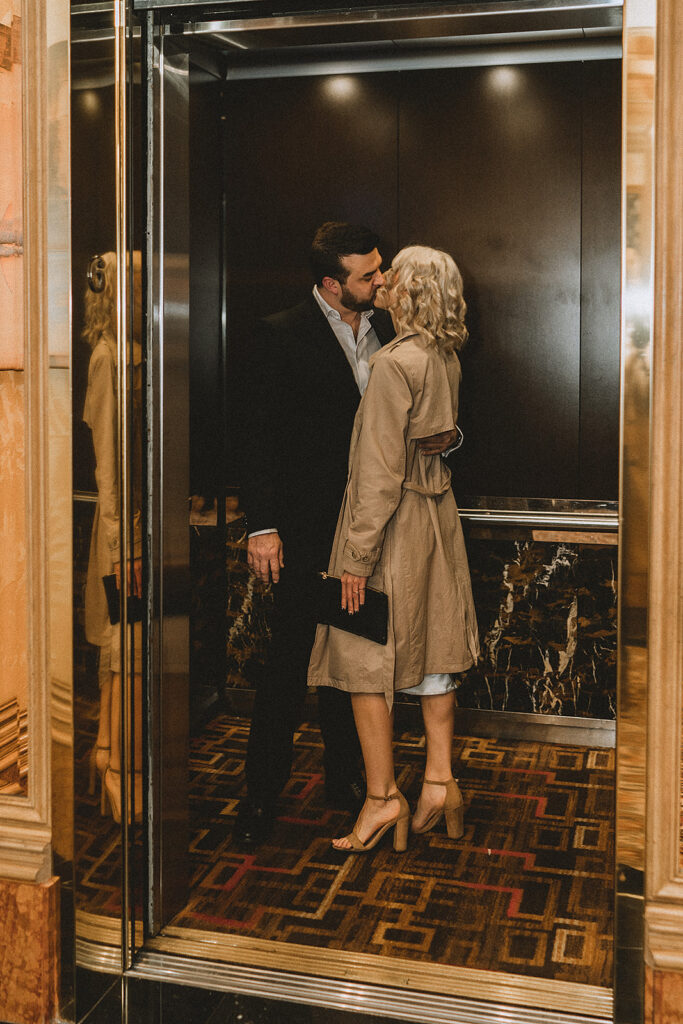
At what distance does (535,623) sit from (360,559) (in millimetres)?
1413

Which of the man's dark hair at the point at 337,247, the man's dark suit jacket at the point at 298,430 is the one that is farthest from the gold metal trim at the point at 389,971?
the man's dark hair at the point at 337,247

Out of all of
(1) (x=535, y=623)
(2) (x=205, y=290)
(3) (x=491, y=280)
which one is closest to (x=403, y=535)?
(1) (x=535, y=623)

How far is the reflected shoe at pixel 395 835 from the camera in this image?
10.2 ft

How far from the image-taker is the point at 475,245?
4129 mm

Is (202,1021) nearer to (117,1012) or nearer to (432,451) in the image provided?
(117,1012)

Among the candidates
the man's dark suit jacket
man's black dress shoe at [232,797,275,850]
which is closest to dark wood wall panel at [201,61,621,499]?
the man's dark suit jacket

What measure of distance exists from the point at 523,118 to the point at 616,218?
0.51 meters

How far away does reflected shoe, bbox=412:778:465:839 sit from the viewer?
10.4 feet

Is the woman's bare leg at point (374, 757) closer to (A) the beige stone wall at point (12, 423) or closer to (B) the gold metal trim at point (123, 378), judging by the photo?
(B) the gold metal trim at point (123, 378)

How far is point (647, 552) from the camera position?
2025 millimetres

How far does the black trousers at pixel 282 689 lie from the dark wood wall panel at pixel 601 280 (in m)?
1.37

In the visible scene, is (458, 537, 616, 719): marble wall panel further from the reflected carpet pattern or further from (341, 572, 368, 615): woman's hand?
(341, 572, 368, 615): woman's hand

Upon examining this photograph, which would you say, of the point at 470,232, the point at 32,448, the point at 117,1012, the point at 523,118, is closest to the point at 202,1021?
the point at 117,1012

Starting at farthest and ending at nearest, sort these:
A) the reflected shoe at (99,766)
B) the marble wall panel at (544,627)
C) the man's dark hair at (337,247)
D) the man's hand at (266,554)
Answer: the marble wall panel at (544,627) < the man's dark hair at (337,247) < the man's hand at (266,554) < the reflected shoe at (99,766)
